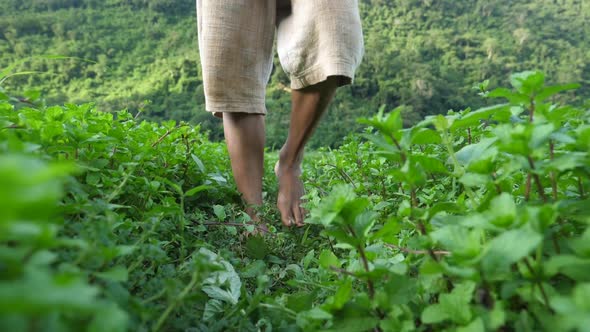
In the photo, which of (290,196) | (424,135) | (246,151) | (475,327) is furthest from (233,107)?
(475,327)

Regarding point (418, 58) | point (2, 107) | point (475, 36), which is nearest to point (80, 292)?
point (2, 107)

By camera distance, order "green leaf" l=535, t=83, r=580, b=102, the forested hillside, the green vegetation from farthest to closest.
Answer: the forested hillside
"green leaf" l=535, t=83, r=580, b=102
the green vegetation

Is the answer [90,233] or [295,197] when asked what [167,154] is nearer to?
[295,197]

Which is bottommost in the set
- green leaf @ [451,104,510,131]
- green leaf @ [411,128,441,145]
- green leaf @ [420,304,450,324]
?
green leaf @ [420,304,450,324]

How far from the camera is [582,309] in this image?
1.14ft

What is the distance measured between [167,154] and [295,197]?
1.90ft

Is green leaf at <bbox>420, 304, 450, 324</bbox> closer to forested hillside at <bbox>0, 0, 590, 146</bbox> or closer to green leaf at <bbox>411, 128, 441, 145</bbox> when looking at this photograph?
green leaf at <bbox>411, 128, 441, 145</bbox>

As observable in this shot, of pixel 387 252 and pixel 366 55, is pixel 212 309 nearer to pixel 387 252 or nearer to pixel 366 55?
pixel 387 252

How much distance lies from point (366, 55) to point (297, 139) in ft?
93.1

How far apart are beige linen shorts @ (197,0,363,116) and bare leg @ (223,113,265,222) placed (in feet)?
0.19

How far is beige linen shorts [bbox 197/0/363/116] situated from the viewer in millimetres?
1590

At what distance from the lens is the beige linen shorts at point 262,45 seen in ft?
5.22

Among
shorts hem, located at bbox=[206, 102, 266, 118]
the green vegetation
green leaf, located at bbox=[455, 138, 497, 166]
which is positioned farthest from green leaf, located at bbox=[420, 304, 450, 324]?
shorts hem, located at bbox=[206, 102, 266, 118]

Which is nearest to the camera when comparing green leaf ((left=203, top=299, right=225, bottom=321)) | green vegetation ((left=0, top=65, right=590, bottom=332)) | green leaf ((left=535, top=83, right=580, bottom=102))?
green vegetation ((left=0, top=65, right=590, bottom=332))
